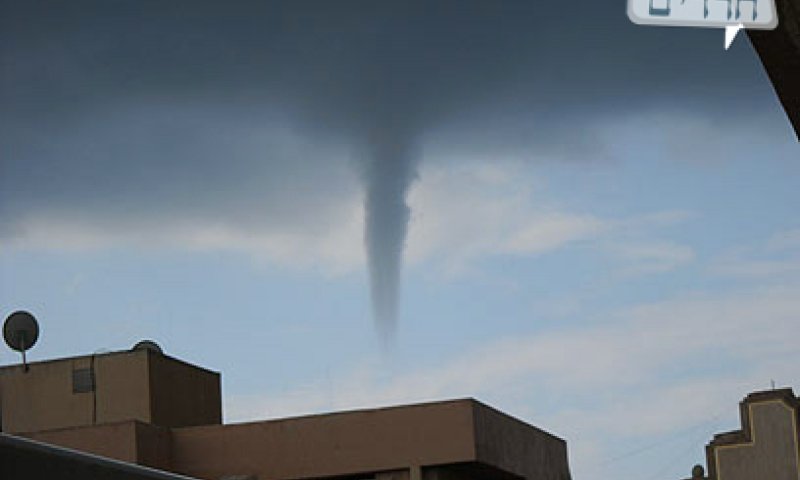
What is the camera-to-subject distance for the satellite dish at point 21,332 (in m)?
45.1

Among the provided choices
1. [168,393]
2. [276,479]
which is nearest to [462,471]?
[276,479]

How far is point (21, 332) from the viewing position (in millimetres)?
45406

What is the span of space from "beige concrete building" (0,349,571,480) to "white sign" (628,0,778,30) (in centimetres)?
3705

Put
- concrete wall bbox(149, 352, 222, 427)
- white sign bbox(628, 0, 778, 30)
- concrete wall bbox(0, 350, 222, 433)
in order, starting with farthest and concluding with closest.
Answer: concrete wall bbox(149, 352, 222, 427), concrete wall bbox(0, 350, 222, 433), white sign bbox(628, 0, 778, 30)

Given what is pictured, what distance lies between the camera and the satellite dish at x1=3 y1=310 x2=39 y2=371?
4506 cm

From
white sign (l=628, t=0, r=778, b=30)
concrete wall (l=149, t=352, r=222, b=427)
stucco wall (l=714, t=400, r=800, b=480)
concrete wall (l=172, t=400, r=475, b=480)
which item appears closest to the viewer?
white sign (l=628, t=0, r=778, b=30)

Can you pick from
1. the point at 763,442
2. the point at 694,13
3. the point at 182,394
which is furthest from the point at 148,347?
the point at 694,13

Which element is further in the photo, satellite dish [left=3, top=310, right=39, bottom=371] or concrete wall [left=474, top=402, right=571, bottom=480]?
satellite dish [left=3, top=310, right=39, bottom=371]

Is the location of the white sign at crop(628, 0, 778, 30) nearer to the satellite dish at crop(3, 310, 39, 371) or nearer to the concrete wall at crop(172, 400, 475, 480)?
the concrete wall at crop(172, 400, 475, 480)

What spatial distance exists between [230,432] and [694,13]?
39.6 metres

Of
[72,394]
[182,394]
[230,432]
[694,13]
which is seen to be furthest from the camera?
[182,394]

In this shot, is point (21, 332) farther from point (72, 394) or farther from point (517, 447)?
point (517, 447)

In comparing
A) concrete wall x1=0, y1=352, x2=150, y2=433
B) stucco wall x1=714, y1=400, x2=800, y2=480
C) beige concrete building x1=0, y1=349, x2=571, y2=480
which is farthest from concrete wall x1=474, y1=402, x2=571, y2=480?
concrete wall x1=0, y1=352, x2=150, y2=433

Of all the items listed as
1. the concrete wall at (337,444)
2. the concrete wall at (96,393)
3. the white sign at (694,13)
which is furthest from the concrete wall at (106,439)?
the white sign at (694,13)
